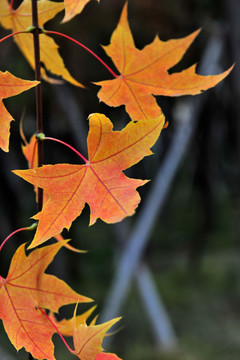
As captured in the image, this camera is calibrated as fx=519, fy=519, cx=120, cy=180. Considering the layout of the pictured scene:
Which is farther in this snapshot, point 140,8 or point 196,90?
point 140,8

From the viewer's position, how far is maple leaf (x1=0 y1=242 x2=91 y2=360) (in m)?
0.40

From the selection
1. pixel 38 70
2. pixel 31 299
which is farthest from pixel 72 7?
pixel 31 299

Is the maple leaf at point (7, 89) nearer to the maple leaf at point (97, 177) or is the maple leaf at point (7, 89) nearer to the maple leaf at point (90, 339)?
the maple leaf at point (97, 177)

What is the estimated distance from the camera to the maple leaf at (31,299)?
1.31 ft

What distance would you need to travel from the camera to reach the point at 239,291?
387 cm

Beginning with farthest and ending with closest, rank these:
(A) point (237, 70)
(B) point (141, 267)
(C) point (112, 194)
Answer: (B) point (141, 267)
(A) point (237, 70)
(C) point (112, 194)

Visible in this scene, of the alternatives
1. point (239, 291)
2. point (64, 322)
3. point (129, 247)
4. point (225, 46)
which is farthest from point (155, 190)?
point (64, 322)

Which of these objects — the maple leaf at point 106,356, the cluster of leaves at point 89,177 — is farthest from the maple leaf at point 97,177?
the maple leaf at point 106,356

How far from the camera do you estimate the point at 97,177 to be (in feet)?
1.24

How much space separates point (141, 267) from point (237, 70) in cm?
128

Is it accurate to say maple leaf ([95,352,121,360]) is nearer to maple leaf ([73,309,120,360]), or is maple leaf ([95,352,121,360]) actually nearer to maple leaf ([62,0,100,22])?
maple leaf ([73,309,120,360])

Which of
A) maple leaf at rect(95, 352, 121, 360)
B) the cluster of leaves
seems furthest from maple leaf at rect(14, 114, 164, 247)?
maple leaf at rect(95, 352, 121, 360)

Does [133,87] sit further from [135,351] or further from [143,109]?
[135,351]

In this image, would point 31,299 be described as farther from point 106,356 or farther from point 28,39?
point 28,39
